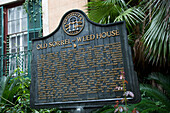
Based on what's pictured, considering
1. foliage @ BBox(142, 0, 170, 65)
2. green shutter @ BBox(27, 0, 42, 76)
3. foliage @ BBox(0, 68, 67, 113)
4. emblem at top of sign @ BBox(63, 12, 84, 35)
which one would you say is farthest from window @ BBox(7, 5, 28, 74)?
foliage @ BBox(142, 0, 170, 65)

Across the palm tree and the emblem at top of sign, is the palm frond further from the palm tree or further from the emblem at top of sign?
the emblem at top of sign

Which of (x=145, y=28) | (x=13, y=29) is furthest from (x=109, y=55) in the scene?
(x=13, y=29)

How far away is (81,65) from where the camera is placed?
4535 mm

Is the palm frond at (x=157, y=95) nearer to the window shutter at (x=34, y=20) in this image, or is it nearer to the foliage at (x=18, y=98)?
the foliage at (x=18, y=98)

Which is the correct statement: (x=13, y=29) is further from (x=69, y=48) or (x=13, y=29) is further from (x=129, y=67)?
(x=129, y=67)

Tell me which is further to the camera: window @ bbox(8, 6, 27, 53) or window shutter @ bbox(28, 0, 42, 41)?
window @ bbox(8, 6, 27, 53)

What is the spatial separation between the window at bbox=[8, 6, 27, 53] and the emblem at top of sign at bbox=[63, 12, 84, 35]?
4885 mm

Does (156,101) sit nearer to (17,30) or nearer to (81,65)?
(81,65)

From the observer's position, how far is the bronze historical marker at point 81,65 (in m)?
4.18

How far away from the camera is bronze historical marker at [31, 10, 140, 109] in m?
4.18

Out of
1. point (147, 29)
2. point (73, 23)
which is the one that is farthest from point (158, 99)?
point (73, 23)

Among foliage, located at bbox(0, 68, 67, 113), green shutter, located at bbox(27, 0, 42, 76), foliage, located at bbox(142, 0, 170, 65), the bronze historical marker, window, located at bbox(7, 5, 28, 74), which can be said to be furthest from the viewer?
window, located at bbox(7, 5, 28, 74)

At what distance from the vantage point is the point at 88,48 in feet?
14.9

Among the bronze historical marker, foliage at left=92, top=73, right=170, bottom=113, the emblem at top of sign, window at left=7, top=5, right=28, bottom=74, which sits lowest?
foliage at left=92, top=73, right=170, bottom=113
